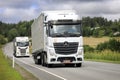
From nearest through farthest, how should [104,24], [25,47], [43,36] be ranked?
[43,36] → [25,47] → [104,24]

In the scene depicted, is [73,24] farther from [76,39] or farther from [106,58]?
[106,58]

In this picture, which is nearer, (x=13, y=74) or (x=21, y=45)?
(x=13, y=74)

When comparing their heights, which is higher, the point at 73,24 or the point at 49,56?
the point at 73,24

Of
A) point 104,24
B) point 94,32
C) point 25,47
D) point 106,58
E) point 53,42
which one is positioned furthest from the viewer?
point 104,24

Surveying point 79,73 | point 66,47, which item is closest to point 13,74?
point 79,73

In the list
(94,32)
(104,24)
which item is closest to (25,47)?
(94,32)

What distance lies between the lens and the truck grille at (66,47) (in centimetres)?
3266

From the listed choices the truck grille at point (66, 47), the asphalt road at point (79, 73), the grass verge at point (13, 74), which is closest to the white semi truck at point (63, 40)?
the truck grille at point (66, 47)

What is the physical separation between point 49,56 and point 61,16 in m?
3.30

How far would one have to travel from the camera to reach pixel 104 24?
651 feet

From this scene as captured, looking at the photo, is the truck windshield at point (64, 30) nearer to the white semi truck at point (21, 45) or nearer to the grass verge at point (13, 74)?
the grass verge at point (13, 74)

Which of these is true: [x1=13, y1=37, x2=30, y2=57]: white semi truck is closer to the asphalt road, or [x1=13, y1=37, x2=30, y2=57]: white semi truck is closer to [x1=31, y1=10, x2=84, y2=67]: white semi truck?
[x1=31, y1=10, x2=84, y2=67]: white semi truck

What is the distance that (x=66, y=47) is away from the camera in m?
32.7

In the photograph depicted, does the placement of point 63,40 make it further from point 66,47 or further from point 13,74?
point 13,74
